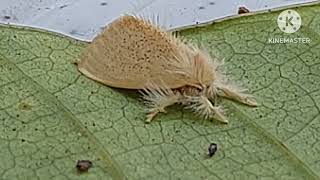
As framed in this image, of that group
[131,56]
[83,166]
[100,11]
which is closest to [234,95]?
[131,56]

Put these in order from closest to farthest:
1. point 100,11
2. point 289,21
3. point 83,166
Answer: point 83,166
point 289,21
point 100,11

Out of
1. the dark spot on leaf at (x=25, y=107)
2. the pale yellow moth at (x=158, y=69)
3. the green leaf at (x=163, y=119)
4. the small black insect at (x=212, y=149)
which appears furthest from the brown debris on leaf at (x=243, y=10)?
the dark spot on leaf at (x=25, y=107)

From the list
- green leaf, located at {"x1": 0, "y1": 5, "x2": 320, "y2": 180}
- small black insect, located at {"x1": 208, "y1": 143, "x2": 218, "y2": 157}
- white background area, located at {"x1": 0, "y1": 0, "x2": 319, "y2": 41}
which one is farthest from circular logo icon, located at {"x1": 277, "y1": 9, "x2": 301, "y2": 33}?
small black insect, located at {"x1": 208, "y1": 143, "x2": 218, "y2": 157}

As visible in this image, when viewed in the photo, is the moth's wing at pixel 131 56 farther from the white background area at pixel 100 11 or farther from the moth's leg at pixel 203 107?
the white background area at pixel 100 11

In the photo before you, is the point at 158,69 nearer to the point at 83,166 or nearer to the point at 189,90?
the point at 189,90

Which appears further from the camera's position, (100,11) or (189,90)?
(100,11)

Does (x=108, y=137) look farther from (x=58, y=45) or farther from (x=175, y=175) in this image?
(x=58, y=45)
